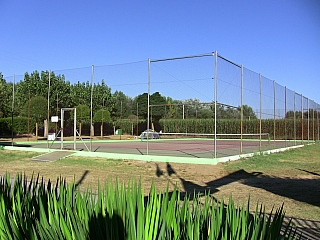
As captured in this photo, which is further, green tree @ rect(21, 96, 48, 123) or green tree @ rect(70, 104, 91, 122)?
green tree @ rect(21, 96, 48, 123)

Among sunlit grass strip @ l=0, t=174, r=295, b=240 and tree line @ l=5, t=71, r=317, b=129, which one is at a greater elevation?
tree line @ l=5, t=71, r=317, b=129

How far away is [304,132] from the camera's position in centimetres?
2764

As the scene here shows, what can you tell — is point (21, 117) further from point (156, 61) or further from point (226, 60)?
point (226, 60)

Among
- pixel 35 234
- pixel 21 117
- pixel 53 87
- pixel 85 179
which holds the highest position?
pixel 53 87

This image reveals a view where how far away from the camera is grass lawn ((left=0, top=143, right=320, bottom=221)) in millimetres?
6941

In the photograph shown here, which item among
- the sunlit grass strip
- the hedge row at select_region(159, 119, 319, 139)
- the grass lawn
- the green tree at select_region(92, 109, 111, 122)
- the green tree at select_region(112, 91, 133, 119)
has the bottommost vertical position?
the grass lawn

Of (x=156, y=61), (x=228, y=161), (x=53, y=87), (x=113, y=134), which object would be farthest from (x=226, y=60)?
(x=113, y=134)

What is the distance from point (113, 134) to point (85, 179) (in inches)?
731

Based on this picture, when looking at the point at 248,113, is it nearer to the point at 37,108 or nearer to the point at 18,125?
the point at 37,108

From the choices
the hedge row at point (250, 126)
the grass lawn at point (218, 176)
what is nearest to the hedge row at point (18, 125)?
the grass lawn at point (218, 176)

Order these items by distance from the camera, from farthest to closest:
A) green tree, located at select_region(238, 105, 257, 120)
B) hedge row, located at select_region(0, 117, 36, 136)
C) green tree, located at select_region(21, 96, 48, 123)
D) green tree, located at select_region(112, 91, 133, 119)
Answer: green tree, located at select_region(112, 91, 133, 119) < hedge row, located at select_region(0, 117, 36, 136) < green tree, located at select_region(21, 96, 48, 123) < green tree, located at select_region(238, 105, 257, 120)

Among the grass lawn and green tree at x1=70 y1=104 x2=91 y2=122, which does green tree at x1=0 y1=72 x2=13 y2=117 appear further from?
the grass lawn

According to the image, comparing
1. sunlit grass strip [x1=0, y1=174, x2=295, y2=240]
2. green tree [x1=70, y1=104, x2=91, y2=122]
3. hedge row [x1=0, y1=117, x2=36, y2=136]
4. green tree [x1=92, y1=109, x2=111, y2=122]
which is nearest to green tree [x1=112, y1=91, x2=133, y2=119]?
green tree [x1=92, y1=109, x2=111, y2=122]

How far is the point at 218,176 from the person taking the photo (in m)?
10.3
